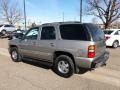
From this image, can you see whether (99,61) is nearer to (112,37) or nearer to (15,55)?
(15,55)

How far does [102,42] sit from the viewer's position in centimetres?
687

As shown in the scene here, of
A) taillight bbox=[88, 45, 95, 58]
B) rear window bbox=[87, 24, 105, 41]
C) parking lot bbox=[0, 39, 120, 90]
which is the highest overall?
rear window bbox=[87, 24, 105, 41]

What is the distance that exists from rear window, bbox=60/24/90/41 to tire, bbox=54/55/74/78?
718 millimetres

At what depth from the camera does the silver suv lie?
20.1ft

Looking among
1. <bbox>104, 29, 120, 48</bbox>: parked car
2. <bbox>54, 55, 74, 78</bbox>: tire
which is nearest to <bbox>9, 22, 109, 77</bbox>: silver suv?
<bbox>54, 55, 74, 78</bbox>: tire

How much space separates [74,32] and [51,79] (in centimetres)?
173

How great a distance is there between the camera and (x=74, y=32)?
6.47m

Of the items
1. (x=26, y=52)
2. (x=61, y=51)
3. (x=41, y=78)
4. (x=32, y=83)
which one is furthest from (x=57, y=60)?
(x=26, y=52)

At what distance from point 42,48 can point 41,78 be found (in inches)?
54.4

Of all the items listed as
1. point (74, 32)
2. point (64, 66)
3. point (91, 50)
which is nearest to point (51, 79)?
point (64, 66)

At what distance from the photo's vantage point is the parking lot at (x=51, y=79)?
5691mm

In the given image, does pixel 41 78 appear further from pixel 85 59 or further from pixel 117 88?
pixel 117 88

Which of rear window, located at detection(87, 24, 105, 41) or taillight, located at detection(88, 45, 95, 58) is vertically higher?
rear window, located at detection(87, 24, 105, 41)

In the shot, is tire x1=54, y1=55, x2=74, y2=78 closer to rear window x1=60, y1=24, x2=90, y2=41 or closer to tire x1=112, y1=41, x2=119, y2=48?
rear window x1=60, y1=24, x2=90, y2=41
